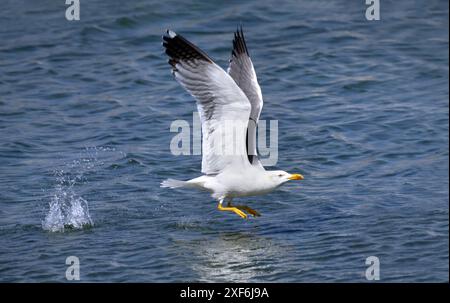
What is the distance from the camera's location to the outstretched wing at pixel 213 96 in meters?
8.67

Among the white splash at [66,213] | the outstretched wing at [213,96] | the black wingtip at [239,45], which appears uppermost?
the black wingtip at [239,45]

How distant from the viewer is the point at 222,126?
29.2 ft

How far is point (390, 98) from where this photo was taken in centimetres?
1427

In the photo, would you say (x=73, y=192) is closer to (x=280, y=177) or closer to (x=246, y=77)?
(x=246, y=77)

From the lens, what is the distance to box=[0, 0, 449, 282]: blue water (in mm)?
8914

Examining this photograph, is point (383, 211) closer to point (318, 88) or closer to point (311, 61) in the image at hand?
point (318, 88)

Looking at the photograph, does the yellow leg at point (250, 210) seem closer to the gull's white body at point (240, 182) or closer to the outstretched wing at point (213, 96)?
the gull's white body at point (240, 182)

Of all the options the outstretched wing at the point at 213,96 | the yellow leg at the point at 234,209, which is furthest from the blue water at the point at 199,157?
the outstretched wing at the point at 213,96

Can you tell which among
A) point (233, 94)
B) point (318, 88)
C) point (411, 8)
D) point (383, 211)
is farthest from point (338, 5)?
point (233, 94)

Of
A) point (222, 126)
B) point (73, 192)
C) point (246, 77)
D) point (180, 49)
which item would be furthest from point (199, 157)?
point (180, 49)

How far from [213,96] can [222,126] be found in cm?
32

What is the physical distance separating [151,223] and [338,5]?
9037mm

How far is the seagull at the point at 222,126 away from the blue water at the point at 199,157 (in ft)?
1.73

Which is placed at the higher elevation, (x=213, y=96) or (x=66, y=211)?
(x=213, y=96)
